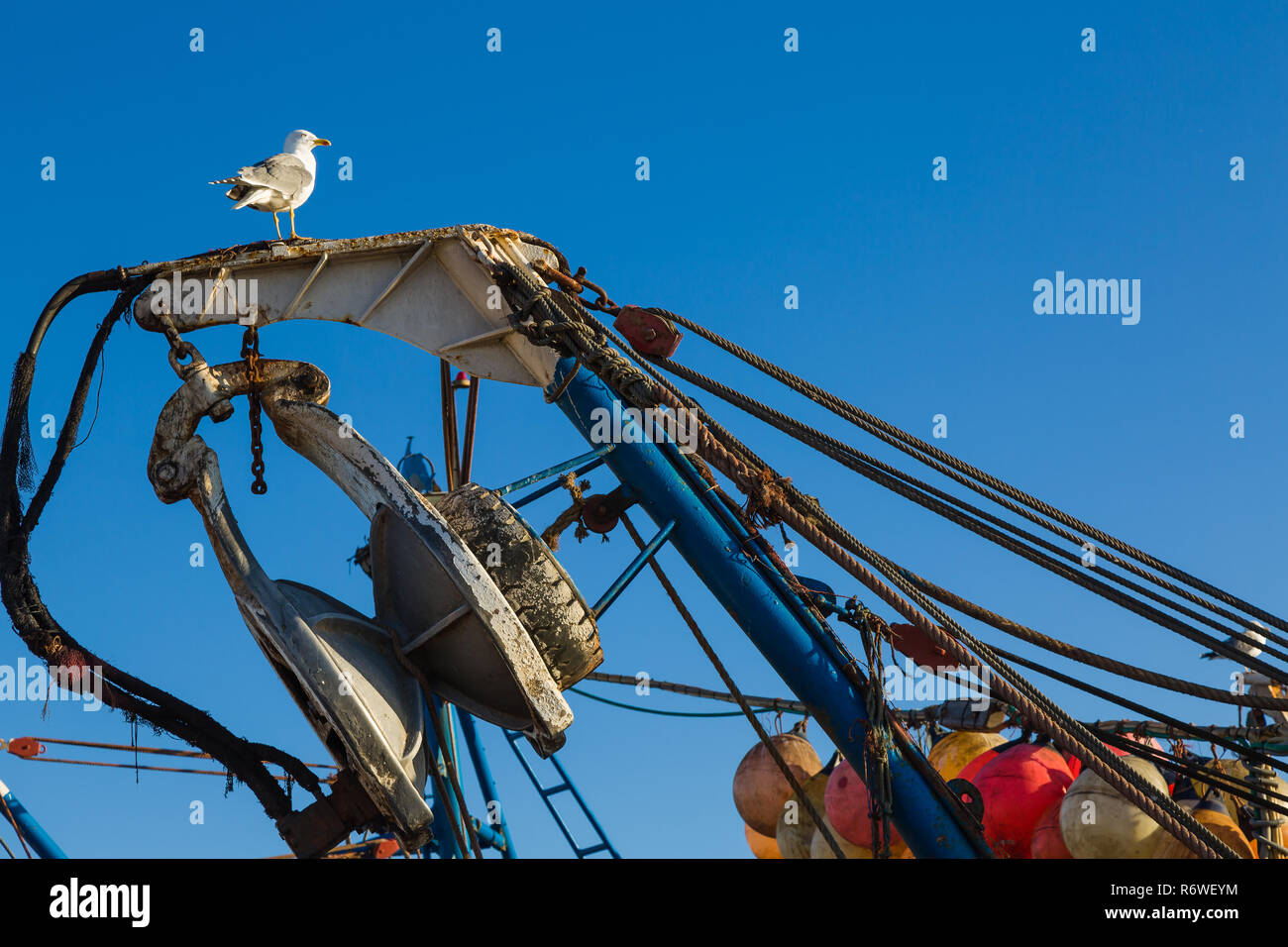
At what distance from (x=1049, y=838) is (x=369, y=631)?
780cm

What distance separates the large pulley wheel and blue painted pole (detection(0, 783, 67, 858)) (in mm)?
7515

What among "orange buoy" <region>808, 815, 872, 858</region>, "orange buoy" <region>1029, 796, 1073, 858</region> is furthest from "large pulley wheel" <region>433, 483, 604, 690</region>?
"orange buoy" <region>1029, 796, 1073, 858</region>

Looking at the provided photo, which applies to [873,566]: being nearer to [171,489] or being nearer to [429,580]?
[429,580]

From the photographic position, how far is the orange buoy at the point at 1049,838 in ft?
45.2

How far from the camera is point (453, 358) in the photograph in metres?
11.1

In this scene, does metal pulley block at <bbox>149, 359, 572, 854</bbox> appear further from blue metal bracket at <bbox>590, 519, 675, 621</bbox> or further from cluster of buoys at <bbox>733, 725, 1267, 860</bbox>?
cluster of buoys at <bbox>733, 725, 1267, 860</bbox>

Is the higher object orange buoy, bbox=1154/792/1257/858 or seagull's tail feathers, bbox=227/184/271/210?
seagull's tail feathers, bbox=227/184/271/210

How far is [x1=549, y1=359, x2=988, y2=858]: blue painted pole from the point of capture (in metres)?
9.70

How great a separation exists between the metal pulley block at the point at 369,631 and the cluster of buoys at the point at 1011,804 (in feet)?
12.4

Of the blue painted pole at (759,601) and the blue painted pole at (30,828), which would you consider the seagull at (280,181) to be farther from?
the blue painted pole at (30,828)

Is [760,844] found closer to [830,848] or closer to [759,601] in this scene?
[830,848]

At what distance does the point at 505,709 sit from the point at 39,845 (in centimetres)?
759
